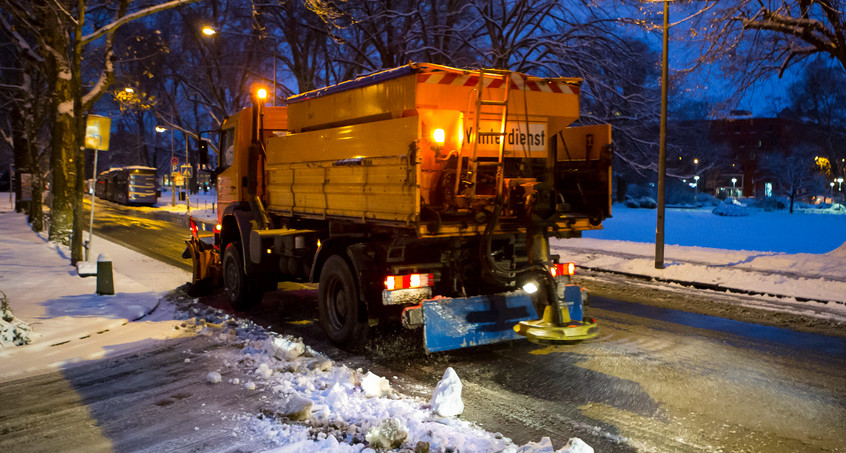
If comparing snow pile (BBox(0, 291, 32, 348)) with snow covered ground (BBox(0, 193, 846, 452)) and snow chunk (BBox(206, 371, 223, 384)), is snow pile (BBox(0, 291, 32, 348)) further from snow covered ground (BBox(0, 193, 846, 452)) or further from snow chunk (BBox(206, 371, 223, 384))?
snow chunk (BBox(206, 371, 223, 384))

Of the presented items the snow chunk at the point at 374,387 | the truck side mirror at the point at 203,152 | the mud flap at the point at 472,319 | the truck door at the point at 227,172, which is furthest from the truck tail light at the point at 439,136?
the truck side mirror at the point at 203,152

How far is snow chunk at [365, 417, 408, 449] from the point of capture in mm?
4262

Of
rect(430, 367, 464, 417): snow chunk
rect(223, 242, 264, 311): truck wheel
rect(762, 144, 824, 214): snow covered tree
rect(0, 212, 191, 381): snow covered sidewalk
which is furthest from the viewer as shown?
rect(762, 144, 824, 214): snow covered tree

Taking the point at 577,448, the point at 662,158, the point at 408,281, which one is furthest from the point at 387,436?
the point at 662,158

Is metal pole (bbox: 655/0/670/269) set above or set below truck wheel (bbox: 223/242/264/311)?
above

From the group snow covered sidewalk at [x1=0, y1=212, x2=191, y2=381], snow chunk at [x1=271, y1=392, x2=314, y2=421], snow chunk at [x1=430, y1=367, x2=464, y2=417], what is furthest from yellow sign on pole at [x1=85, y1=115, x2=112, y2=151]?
snow chunk at [x1=430, y1=367, x2=464, y2=417]

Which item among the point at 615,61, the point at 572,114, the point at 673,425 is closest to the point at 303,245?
the point at 572,114

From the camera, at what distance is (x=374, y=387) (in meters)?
5.30

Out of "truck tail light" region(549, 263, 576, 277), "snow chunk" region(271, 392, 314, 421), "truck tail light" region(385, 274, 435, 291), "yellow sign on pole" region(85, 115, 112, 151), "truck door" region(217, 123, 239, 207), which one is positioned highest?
"yellow sign on pole" region(85, 115, 112, 151)

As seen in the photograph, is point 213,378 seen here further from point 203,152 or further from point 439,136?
point 203,152

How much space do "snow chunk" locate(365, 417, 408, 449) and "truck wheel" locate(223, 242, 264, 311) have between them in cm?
536

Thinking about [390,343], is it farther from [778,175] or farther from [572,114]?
[778,175]

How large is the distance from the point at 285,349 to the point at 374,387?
1494 mm

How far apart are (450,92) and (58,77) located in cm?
1143
